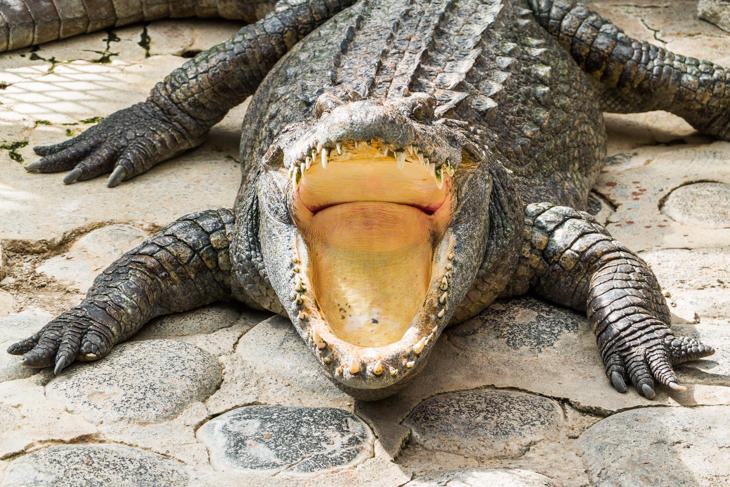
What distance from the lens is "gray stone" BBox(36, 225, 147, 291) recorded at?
13.1ft

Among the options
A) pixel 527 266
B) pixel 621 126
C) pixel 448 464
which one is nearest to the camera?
pixel 448 464

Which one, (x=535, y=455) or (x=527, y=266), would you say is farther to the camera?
(x=527, y=266)

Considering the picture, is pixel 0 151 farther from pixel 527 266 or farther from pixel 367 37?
pixel 527 266

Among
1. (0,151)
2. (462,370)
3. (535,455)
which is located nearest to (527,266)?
(462,370)

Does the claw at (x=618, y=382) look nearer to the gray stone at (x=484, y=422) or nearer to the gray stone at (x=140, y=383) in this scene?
the gray stone at (x=484, y=422)

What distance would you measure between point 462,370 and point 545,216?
33.7 inches

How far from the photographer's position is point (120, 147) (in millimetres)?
5047

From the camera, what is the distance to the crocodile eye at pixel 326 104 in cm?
309

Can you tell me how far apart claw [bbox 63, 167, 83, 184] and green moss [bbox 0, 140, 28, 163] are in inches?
13.6

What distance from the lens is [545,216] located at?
3.87m

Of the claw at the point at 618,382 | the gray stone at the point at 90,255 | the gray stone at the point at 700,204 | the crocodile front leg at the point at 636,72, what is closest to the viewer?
the claw at the point at 618,382

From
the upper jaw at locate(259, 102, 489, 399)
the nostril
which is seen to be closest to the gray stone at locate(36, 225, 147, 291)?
the upper jaw at locate(259, 102, 489, 399)

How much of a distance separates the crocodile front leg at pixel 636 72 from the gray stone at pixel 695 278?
4.94ft

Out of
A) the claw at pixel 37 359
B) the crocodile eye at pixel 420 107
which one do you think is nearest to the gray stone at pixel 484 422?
the crocodile eye at pixel 420 107
